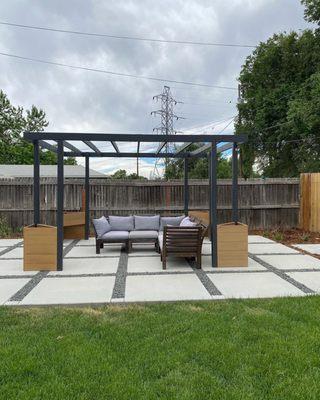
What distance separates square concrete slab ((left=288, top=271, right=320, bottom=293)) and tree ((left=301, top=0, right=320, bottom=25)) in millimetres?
13999

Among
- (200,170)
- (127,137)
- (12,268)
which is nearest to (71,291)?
(12,268)

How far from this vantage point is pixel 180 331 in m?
3.55

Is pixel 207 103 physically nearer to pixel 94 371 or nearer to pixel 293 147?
pixel 293 147

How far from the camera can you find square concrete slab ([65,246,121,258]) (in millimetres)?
7965

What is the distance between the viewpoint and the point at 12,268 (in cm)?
662

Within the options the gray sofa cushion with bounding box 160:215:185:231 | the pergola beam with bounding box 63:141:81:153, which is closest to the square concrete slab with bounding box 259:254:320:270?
the gray sofa cushion with bounding box 160:215:185:231

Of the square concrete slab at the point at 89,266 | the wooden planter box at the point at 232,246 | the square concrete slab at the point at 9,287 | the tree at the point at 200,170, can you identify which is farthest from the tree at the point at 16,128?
the wooden planter box at the point at 232,246

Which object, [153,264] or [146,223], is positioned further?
[146,223]

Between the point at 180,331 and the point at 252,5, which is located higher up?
the point at 252,5

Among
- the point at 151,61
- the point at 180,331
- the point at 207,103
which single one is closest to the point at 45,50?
the point at 151,61

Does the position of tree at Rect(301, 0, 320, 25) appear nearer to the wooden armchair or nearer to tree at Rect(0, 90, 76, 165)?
the wooden armchair

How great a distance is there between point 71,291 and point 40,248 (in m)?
1.66

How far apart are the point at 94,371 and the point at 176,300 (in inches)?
80.3

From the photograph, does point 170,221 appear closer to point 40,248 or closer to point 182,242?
point 182,242
